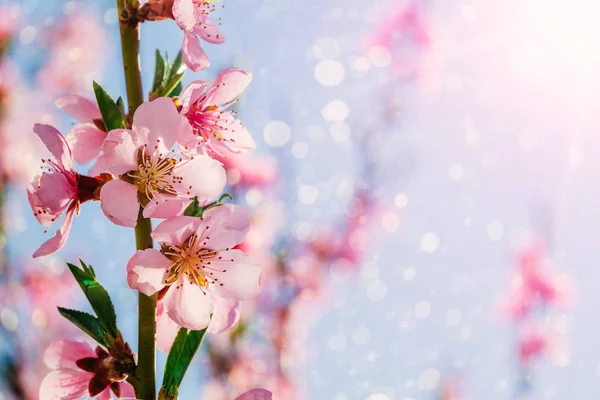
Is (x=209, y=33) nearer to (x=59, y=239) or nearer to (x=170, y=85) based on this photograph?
(x=170, y=85)

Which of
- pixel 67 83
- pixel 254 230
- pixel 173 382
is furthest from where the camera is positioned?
pixel 67 83

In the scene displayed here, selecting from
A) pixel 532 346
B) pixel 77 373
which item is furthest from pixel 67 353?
pixel 532 346

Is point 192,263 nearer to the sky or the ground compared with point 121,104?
nearer to the ground

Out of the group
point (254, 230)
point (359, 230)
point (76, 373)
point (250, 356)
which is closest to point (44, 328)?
point (250, 356)

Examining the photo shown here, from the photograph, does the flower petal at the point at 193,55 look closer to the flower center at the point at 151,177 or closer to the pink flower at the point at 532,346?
the flower center at the point at 151,177

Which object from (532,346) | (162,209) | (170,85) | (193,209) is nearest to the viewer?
(162,209)

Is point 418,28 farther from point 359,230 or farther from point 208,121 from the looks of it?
point 208,121

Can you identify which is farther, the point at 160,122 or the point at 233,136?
the point at 233,136
